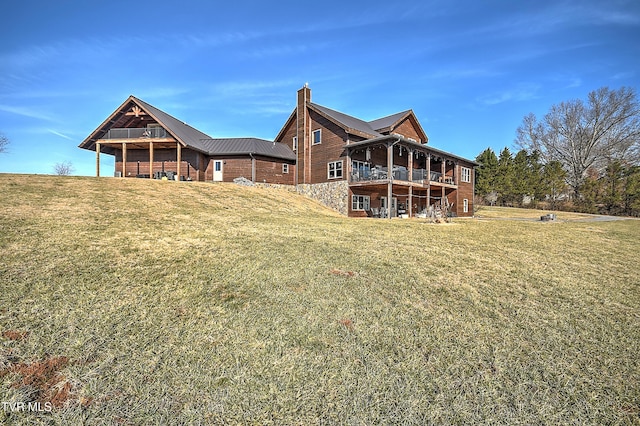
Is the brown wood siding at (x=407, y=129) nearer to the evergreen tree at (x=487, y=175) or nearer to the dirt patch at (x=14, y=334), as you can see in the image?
the evergreen tree at (x=487, y=175)

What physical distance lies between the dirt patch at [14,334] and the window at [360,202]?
20.2 metres

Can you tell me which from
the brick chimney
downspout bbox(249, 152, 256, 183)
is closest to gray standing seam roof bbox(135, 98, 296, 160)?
downspout bbox(249, 152, 256, 183)

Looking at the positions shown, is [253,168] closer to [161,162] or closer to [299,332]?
[161,162]

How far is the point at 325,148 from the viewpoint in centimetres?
2489

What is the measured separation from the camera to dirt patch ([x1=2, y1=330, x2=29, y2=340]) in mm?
3801

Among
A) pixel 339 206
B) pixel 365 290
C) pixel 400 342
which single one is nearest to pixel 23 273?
pixel 365 290

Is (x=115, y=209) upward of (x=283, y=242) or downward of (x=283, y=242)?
upward

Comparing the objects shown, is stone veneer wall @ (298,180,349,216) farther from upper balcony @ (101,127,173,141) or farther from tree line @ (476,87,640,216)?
tree line @ (476,87,640,216)

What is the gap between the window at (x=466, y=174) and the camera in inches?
1180

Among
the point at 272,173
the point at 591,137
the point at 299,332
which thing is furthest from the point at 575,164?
the point at 299,332

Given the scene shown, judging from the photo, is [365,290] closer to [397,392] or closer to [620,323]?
[397,392]

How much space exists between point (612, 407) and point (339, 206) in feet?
66.8

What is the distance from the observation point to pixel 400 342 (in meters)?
4.23

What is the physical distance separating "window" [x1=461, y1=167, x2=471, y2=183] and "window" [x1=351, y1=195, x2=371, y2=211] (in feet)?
36.2
